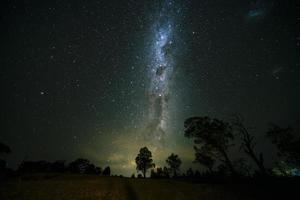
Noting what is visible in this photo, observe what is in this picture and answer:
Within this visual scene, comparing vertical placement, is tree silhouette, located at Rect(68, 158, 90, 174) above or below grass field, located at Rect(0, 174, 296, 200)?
above

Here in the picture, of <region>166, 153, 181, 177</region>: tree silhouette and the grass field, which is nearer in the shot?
the grass field

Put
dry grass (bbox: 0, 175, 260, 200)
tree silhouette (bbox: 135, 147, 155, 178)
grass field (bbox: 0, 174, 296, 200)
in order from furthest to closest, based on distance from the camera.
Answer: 1. tree silhouette (bbox: 135, 147, 155, 178)
2. dry grass (bbox: 0, 175, 260, 200)
3. grass field (bbox: 0, 174, 296, 200)

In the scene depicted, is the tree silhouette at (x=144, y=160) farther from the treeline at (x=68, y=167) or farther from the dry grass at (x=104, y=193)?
the dry grass at (x=104, y=193)

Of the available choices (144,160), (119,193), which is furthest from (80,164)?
(119,193)

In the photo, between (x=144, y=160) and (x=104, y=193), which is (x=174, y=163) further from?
(x=104, y=193)

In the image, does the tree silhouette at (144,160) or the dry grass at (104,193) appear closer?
the dry grass at (104,193)

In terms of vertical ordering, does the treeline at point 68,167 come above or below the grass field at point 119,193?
above

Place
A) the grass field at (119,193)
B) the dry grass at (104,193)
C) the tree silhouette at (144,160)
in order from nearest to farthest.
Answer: the grass field at (119,193), the dry grass at (104,193), the tree silhouette at (144,160)

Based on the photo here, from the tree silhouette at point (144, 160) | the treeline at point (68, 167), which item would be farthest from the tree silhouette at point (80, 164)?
the tree silhouette at point (144, 160)

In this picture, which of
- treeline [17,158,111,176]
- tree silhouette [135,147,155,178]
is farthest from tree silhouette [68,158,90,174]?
tree silhouette [135,147,155,178]

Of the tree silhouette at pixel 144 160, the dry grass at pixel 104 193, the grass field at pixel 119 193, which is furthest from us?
the tree silhouette at pixel 144 160

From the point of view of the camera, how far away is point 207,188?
25.4 m

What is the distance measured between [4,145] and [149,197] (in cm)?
4900

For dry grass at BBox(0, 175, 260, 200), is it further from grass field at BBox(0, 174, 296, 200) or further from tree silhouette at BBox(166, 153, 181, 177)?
tree silhouette at BBox(166, 153, 181, 177)
